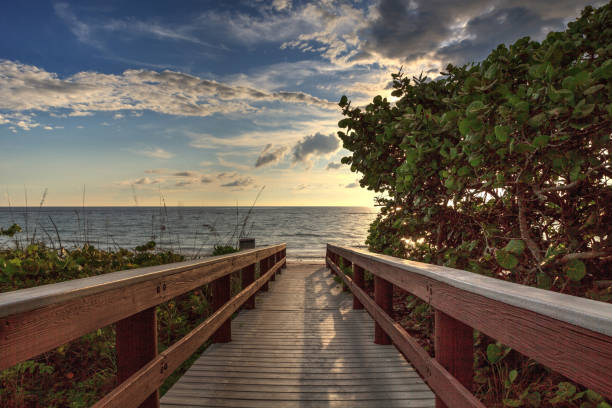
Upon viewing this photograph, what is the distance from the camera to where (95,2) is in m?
6.34

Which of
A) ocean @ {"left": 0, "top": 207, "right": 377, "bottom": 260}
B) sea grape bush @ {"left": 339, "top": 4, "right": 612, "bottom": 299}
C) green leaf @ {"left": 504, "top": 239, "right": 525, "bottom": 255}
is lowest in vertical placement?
ocean @ {"left": 0, "top": 207, "right": 377, "bottom": 260}

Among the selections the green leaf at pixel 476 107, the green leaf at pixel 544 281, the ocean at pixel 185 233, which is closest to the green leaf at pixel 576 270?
the green leaf at pixel 544 281

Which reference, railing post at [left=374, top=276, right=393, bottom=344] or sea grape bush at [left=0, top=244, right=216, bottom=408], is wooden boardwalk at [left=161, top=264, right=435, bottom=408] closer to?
railing post at [left=374, top=276, right=393, bottom=344]

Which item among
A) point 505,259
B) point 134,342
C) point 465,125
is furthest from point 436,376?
point 134,342

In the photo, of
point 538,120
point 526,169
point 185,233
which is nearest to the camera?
point 538,120

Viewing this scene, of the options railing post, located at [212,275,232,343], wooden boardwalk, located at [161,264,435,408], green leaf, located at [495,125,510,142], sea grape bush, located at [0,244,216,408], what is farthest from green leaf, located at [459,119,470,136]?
sea grape bush, located at [0,244,216,408]

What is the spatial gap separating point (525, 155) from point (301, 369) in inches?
99.7

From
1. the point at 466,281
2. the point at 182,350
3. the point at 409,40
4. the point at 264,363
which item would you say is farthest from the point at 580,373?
the point at 409,40

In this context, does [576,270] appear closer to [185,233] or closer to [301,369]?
[301,369]

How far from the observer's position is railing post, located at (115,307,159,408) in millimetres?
1629

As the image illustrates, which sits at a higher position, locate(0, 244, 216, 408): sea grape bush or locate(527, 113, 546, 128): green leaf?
locate(527, 113, 546, 128): green leaf

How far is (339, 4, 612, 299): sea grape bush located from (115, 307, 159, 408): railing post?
216 cm

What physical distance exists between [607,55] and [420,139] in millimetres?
1248

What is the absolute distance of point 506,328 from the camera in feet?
3.62
